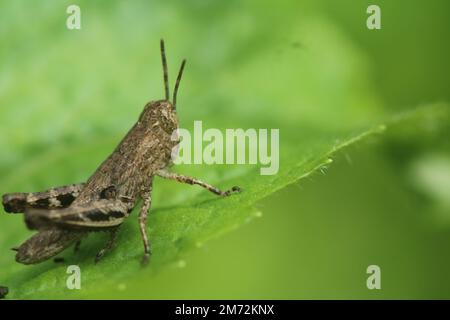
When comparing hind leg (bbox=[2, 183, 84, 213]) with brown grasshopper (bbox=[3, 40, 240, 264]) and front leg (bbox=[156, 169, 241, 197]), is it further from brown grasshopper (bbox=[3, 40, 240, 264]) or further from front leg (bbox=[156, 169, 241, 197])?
front leg (bbox=[156, 169, 241, 197])

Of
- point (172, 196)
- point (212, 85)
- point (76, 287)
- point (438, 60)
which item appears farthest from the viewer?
point (212, 85)

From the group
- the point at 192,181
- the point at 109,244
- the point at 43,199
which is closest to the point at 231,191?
the point at 192,181

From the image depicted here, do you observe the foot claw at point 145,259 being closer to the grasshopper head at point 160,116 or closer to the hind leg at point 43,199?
the hind leg at point 43,199

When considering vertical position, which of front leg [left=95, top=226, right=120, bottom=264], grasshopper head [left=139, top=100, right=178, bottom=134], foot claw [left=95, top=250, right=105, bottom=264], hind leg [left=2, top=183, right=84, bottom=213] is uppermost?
grasshopper head [left=139, top=100, right=178, bottom=134]

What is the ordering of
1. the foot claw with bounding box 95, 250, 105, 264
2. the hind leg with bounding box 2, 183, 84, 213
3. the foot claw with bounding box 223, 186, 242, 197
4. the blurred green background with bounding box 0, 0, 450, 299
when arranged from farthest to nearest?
the blurred green background with bounding box 0, 0, 450, 299 < the hind leg with bounding box 2, 183, 84, 213 < the foot claw with bounding box 223, 186, 242, 197 < the foot claw with bounding box 95, 250, 105, 264

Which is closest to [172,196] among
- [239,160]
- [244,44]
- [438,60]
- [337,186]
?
[239,160]

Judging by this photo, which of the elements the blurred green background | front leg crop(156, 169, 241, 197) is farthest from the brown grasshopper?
the blurred green background

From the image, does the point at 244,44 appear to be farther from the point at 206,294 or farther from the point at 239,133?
the point at 206,294

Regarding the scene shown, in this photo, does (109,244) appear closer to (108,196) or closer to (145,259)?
(108,196)

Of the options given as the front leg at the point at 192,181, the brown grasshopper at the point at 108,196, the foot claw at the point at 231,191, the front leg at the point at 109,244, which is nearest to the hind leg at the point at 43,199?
the brown grasshopper at the point at 108,196
